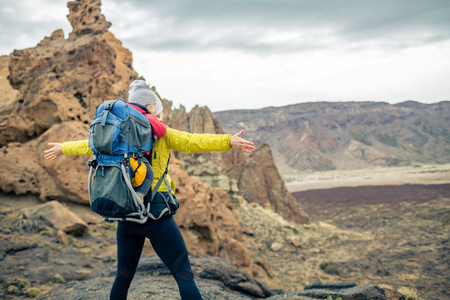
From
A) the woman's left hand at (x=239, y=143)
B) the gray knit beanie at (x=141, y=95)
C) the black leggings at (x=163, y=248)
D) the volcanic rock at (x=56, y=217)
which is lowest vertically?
the volcanic rock at (x=56, y=217)

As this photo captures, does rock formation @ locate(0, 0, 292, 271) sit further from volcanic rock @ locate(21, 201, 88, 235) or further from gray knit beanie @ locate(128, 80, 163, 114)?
gray knit beanie @ locate(128, 80, 163, 114)

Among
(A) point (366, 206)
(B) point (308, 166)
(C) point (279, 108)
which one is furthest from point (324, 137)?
(A) point (366, 206)

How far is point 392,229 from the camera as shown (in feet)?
63.9

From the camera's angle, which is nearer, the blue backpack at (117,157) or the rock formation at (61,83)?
the blue backpack at (117,157)

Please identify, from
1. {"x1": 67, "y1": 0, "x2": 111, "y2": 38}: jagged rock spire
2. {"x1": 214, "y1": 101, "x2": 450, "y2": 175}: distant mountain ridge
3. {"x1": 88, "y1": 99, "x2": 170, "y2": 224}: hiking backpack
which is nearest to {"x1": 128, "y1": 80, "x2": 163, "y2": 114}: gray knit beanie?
{"x1": 88, "y1": 99, "x2": 170, "y2": 224}: hiking backpack

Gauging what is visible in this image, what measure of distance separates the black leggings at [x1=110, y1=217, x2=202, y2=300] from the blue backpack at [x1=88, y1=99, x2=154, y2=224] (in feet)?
0.53

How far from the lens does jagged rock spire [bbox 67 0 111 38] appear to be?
12586mm

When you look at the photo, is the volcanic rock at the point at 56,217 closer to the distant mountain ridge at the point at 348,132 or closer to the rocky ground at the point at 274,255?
the rocky ground at the point at 274,255

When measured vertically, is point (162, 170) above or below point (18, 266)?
above

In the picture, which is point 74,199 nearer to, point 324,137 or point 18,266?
point 18,266

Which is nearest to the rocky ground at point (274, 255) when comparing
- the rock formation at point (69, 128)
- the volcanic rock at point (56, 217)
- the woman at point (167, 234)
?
the volcanic rock at point (56, 217)

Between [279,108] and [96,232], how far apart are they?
12220cm

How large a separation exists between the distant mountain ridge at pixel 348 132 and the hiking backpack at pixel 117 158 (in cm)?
9264

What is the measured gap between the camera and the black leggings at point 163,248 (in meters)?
2.21
